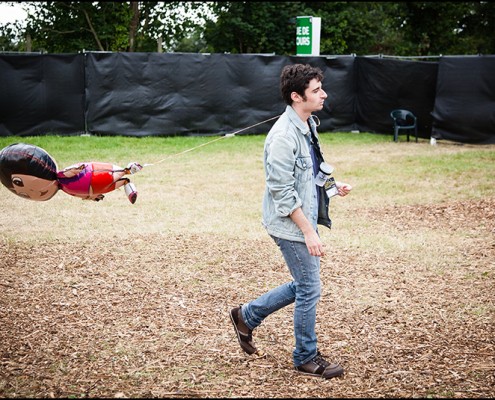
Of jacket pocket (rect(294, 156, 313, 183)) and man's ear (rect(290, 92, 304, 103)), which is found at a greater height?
man's ear (rect(290, 92, 304, 103))

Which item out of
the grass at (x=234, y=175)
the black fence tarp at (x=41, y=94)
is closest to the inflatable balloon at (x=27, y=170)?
the grass at (x=234, y=175)

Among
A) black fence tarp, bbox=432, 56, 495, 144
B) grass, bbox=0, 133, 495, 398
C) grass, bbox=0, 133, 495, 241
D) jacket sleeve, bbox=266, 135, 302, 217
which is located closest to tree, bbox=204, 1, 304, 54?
grass, bbox=0, 133, 495, 241

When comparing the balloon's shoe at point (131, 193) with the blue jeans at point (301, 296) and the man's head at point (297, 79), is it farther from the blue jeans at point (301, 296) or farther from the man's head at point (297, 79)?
the man's head at point (297, 79)

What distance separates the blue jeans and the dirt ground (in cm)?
21

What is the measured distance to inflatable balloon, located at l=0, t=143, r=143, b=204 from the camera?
450cm

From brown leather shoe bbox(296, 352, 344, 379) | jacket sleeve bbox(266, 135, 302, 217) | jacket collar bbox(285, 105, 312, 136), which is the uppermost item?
jacket collar bbox(285, 105, 312, 136)

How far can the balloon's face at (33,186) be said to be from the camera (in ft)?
14.9

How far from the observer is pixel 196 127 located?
52.7ft

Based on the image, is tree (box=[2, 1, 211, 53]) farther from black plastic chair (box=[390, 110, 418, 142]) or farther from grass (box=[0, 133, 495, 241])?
black plastic chair (box=[390, 110, 418, 142])

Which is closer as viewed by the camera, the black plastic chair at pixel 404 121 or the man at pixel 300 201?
the man at pixel 300 201

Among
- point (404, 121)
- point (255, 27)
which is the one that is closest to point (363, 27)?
point (255, 27)

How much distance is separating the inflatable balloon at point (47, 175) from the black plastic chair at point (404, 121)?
1195 cm

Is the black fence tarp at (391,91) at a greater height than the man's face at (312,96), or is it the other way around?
the man's face at (312,96)

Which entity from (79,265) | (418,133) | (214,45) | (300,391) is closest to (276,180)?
(300,391)
